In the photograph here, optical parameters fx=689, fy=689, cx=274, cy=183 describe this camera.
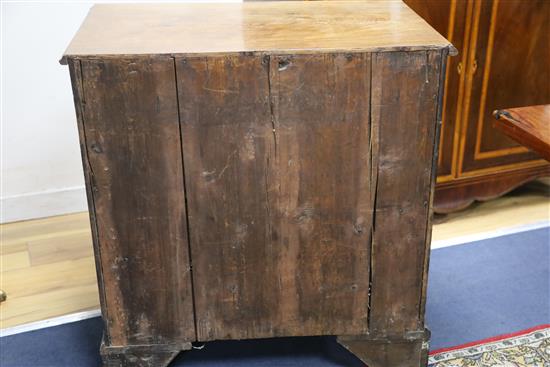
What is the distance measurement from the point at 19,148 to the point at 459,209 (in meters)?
1.63

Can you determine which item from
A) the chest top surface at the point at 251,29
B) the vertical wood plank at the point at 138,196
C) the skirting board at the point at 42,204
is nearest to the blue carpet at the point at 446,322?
the vertical wood plank at the point at 138,196

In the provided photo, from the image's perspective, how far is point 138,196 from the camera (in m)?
1.53

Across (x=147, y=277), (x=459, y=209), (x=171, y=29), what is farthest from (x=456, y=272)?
(x=171, y=29)

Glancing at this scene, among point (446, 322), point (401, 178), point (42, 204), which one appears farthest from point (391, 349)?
point (42, 204)

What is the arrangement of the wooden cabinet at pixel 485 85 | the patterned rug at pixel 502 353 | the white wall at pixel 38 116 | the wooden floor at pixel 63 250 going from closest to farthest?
the patterned rug at pixel 502 353, the wooden floor at pixel 63 250, the wooden cabinet at pixel 485 85, the white wall at pixel 38 116

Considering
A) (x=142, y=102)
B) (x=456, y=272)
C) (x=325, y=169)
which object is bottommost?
(x=456, y=272)

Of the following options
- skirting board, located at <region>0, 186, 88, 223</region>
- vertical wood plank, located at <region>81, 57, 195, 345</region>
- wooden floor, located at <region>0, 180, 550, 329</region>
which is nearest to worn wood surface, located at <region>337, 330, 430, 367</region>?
vertical wood plank, located at <region>81, 57, 195, 345</region>

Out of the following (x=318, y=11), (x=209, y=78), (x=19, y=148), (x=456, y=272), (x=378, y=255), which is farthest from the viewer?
(x=19, y=148)

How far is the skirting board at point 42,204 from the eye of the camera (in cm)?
258

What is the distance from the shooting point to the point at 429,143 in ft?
5.01

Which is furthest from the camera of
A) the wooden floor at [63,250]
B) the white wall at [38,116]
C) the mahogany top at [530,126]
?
the white wall at [38,116]

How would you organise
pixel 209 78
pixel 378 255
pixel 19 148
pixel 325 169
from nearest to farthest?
pixel 209 78 → pixel 325 169 → pixel 378 255 → pixel 19 148

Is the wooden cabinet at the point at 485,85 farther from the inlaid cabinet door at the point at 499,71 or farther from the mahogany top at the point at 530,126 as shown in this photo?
the mahogany top at the point at 530,126

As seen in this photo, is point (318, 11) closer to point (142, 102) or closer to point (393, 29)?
point (393, 29)
